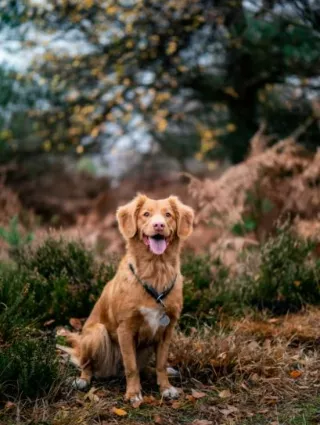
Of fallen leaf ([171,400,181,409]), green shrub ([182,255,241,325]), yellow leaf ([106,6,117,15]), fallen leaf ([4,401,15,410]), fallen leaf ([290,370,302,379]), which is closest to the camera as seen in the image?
fallen leaf ([4,401,15,410])

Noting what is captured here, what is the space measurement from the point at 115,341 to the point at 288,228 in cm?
336

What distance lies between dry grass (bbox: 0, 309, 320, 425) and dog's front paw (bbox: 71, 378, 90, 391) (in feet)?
0.26

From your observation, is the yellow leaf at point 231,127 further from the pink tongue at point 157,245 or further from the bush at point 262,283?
the pink tongue at point 157,245

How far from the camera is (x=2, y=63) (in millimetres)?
11992

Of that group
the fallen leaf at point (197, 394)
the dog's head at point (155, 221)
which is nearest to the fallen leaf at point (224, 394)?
the fallen leaf at point (197, 394)

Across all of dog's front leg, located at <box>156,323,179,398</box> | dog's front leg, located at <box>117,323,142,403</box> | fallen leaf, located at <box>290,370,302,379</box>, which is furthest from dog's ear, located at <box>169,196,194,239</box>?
fallen leaf, located at <box>290,370,302,379</box>

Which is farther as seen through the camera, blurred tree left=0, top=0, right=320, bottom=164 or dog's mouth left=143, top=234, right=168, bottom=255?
blurred tree left=0, top=0, right=320, bottom=164

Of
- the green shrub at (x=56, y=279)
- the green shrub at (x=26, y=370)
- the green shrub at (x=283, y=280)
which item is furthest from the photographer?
the green shrub at (x=283, y=280)

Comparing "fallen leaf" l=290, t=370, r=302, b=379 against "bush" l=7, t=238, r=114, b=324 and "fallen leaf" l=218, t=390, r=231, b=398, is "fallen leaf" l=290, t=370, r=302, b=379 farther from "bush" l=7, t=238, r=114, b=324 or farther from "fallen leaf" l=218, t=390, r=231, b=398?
"bush" l=7, t=238, r=114, b=324

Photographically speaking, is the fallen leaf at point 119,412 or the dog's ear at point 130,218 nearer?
the fallen leaf at point 119,412

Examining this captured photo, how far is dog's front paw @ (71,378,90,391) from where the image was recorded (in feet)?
15.2

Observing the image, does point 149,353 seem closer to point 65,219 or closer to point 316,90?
point 316,90

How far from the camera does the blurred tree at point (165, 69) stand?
10414 millimetres

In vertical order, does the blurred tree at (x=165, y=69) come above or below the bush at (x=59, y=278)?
above
